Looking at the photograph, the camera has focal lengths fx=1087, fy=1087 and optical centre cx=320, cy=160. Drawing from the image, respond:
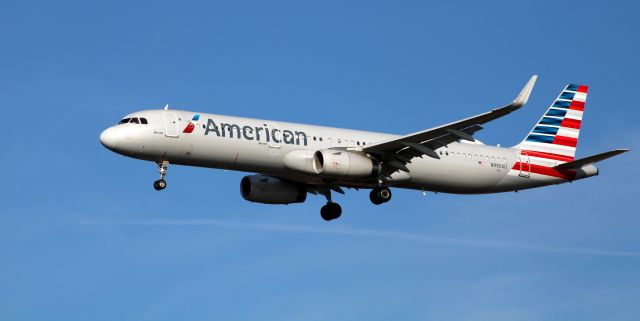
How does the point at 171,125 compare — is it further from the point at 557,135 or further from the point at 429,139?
the point at 557,135

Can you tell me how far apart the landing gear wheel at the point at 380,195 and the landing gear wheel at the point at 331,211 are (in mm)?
4033

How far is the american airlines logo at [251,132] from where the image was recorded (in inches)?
1896

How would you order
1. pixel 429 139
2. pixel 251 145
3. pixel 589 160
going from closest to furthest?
1. pixel 251 145
2. pixel 429 139
3. pixel 589 160

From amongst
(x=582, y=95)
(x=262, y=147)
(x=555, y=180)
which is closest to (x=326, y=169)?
(x=262, y=147)

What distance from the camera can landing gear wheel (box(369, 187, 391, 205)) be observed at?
51.5m

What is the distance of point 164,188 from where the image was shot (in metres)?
48.2

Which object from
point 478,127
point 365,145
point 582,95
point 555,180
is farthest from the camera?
point 582,95

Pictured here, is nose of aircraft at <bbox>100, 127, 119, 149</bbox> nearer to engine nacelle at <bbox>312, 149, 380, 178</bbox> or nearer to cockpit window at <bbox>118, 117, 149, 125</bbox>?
cockpit window at <bbox>118, 117, 149, 125</bbox>

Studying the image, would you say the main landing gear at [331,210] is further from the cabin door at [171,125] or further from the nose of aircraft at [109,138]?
the nose of aircraft at [109,138]

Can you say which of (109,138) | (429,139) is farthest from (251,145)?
(429,139)

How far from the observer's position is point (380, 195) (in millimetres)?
51469

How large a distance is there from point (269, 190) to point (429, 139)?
9084 millimetres

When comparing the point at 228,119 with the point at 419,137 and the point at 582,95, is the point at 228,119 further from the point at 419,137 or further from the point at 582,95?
the point at 582,95

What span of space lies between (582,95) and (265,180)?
18366 mm
